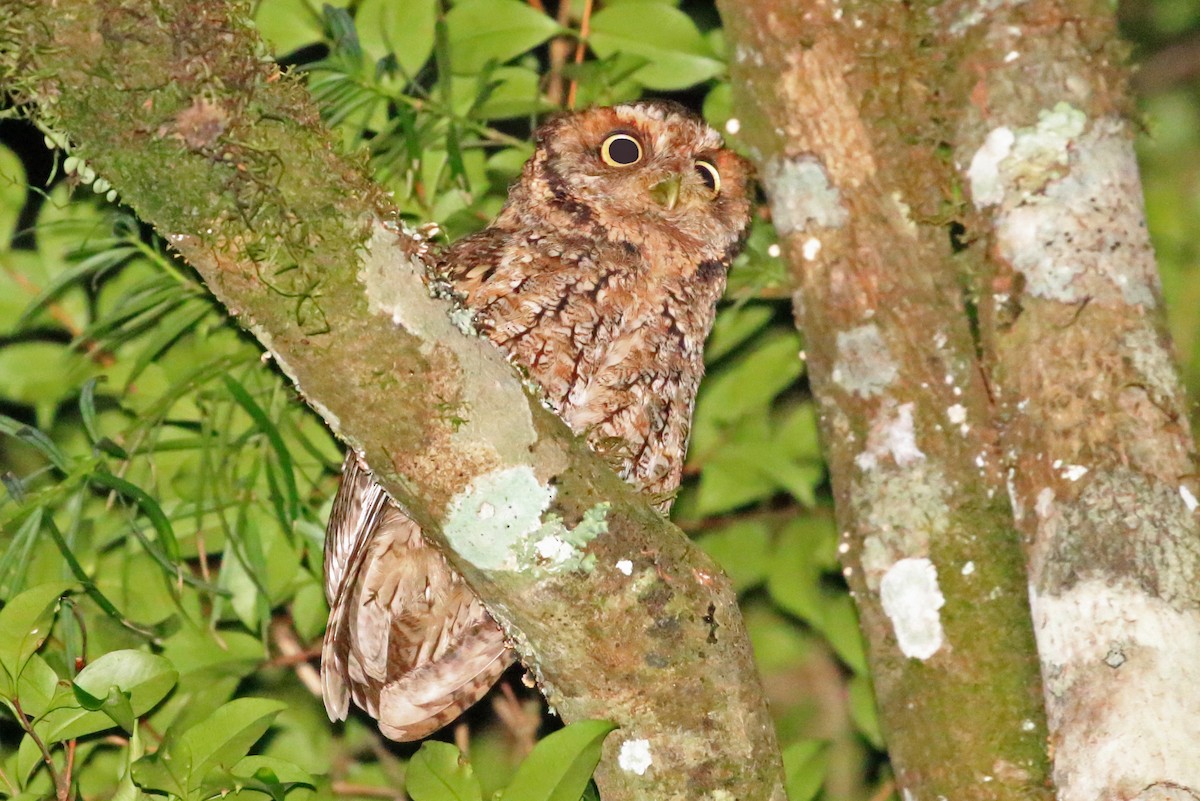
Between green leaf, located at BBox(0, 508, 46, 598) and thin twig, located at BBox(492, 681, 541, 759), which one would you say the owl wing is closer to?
thin twig, located at BBox(492, 681, 541, 759)

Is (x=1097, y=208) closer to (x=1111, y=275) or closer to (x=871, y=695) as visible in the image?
(x=1111, y=275)

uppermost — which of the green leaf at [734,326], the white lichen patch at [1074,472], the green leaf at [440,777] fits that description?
the green leaf at [440,777]

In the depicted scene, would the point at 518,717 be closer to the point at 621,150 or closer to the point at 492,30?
the point at 621,150

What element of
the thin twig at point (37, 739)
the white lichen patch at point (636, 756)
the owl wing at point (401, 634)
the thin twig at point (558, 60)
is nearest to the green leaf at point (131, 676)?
the thin twig at point (37, 739)

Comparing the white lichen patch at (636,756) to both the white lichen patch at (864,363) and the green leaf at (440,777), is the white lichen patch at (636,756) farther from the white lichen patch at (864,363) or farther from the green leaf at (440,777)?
the white lichen patch at (864,363)

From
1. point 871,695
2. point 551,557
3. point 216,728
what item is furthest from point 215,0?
Result: point 871,695

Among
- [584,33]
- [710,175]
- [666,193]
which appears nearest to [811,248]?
[666,193]

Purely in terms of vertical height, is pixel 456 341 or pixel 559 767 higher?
pixel 456 341
